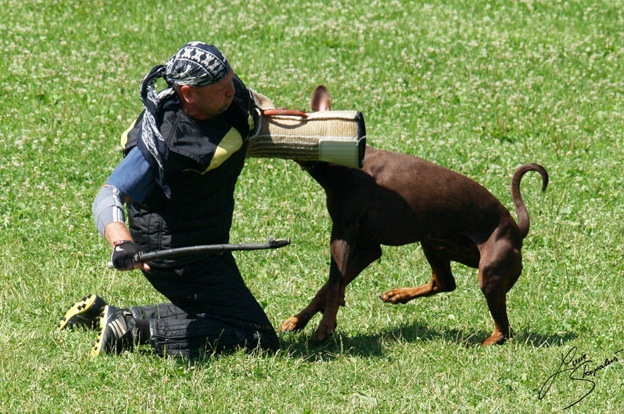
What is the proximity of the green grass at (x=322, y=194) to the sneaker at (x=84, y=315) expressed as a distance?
0.49 ft

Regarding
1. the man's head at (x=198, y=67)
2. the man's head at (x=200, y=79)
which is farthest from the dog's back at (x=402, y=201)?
the man's head at (x=198, y=67)

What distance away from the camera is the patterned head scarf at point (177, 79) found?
5094mm

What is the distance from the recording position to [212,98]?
520cm

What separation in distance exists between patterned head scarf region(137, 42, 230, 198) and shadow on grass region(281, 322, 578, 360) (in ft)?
4.80

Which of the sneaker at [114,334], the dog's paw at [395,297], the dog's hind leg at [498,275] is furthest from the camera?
the dog's paw at [395,297]

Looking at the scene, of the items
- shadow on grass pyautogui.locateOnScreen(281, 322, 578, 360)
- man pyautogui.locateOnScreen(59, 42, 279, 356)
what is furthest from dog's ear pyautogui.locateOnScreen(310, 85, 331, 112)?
shadow on grass pyautogui.locateOnScreen(281, 322, 578, 360)

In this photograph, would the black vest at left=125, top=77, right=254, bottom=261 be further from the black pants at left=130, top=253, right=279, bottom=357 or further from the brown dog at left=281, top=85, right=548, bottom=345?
the brown dog at left=281, top=85, right=548, bottom=345

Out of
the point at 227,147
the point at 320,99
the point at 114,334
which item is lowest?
the point at 114,334

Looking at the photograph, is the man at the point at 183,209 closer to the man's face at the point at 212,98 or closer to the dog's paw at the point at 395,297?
the man's face at the point at 212,98

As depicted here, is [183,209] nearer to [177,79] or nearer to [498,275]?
[177,79]

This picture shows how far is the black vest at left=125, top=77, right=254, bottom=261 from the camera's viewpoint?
5172mm

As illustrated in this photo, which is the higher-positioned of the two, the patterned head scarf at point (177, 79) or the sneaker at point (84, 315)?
the patterned head scarf at point (177, 79)
